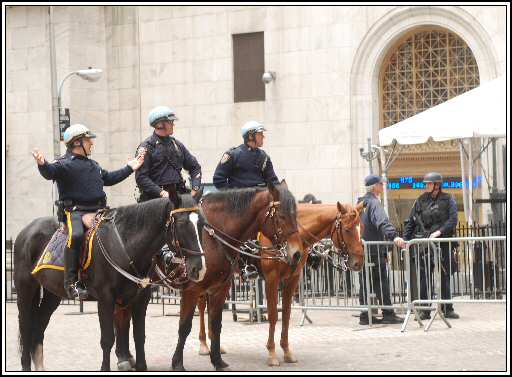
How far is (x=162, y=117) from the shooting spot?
11.2 meters

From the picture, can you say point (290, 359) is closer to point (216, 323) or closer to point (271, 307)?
point (271, 307)

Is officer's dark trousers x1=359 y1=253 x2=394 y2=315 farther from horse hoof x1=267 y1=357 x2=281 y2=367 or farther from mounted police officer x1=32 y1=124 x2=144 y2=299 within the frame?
mounted police officer x1=32 y1=124 x2=144 y2=299

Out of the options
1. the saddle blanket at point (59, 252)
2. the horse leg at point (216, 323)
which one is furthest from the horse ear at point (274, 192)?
the saddle blanket at point (59, 252)

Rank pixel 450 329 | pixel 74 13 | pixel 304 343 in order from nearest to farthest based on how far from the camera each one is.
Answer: pixel 304 343
pixel 450 329
pixel 74 13

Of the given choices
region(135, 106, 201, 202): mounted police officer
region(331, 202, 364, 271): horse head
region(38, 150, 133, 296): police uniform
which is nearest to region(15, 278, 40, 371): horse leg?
region(38, 150, 133, 296): police uniform

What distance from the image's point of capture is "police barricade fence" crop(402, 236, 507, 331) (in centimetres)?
1430

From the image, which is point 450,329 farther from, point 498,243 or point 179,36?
point 179,36

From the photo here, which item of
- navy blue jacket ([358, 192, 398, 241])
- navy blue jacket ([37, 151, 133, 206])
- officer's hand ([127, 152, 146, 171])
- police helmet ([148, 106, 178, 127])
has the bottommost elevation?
navy blue jacket ([358, 192, 398, 241])

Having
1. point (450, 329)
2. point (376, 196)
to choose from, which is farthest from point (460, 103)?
point (450, 329)

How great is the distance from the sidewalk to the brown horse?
21.7 inches

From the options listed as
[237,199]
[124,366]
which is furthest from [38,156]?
[124,366]

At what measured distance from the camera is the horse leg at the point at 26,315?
10.6 m

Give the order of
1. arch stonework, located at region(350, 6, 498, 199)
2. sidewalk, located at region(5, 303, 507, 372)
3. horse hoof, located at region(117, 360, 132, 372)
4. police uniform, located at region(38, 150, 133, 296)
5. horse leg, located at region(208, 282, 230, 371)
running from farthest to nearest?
Answer: arch stonework, located at region(350, 6, 498, 199)
sidewalk, located at region(5, 303, 507, 372)
horse leg, located at region(208, 282, 230, 371)
horse hoof, located at region(117, 360, 132, 372)
police uniform, located at region(38, 150, 133, 296)

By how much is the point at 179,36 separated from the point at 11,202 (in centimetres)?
658
